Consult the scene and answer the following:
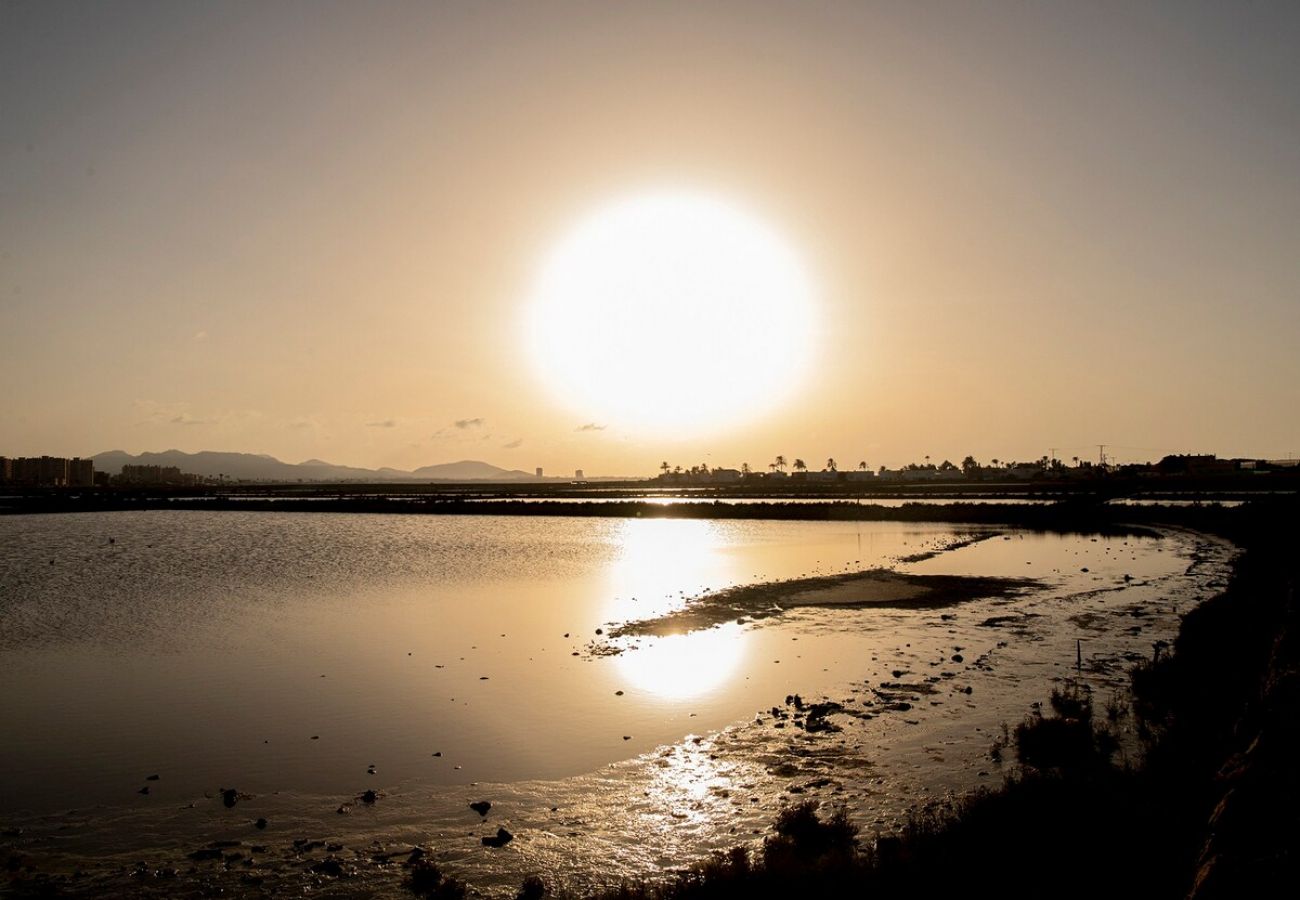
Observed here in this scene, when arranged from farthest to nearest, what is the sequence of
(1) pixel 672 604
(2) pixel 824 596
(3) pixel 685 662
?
(2) pixel 824 596
(1) pixel 672 604
(3) pixel 685 662

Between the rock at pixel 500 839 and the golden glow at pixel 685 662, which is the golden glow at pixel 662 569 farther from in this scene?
the rock at pixel 500 839

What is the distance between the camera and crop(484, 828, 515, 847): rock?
36.9ft

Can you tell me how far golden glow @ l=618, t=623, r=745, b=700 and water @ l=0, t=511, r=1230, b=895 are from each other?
0.12 meters

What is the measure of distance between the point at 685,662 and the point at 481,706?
639cm

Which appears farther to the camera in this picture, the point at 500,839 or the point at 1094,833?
the point at 500,839

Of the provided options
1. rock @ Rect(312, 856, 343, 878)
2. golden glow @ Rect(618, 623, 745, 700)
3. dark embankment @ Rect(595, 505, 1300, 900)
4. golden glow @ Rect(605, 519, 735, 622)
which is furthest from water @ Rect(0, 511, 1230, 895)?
dark embankment @ Rect(595, 505, 1300, 900)

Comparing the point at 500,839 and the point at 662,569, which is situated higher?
the point at 500,839

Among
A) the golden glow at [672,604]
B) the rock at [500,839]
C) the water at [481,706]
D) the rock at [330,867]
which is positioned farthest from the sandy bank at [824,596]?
the rock at [330,867]

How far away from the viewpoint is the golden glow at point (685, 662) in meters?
20.0

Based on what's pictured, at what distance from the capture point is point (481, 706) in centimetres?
1842

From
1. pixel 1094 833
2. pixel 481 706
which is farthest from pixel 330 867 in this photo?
pixel 1094 833

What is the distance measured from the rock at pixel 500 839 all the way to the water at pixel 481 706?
22cm

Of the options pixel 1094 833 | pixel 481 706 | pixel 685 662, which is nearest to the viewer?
pixel 1094 833

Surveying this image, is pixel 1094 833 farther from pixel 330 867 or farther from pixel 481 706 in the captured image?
pixel 481 706
